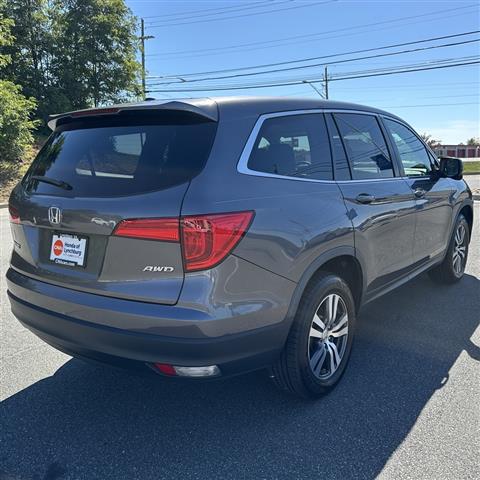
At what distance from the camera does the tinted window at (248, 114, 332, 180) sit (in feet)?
8.19

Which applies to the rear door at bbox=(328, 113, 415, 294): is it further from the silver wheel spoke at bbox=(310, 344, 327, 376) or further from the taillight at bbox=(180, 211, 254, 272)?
the taillight at bbox=(180, 211, 254, 272)

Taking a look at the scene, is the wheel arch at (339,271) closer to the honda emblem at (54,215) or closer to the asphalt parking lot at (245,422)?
the asphalt parking lot at (245,422)

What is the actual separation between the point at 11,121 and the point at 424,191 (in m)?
15.5

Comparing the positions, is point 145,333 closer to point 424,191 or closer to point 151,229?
point 151,229

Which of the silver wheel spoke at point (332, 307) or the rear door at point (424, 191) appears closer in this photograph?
the silver wheel spoke at point (332, 307)

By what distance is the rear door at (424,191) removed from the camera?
3.87m

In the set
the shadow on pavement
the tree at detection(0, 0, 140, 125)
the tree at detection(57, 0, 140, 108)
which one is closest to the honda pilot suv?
the shadow on pavement

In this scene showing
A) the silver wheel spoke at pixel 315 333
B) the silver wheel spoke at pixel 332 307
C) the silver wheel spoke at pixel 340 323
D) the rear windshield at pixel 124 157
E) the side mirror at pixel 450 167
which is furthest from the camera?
the side mirror at pixel 450 167

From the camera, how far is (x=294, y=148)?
108 inches

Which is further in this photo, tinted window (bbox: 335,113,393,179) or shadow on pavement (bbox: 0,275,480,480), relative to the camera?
tinted window (bbox: 335,113,393,179)

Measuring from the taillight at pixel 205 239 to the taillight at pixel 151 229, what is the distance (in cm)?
4

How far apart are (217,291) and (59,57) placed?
30.0 metres

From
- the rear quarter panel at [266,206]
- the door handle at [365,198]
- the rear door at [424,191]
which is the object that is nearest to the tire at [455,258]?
the rear door at [424,191]

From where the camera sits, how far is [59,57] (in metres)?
27.9
